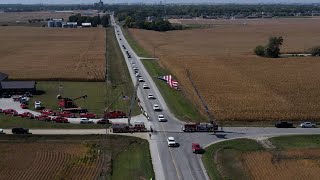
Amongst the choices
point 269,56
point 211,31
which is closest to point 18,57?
point 269,56

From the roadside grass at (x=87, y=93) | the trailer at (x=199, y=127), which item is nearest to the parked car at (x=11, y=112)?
the roadside grass at (x=87, y=93)

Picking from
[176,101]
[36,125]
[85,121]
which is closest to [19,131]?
[36,125]

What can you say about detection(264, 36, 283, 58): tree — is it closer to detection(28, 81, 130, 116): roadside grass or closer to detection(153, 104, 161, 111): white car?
detection(28, 81, 130, 116): roadside grass

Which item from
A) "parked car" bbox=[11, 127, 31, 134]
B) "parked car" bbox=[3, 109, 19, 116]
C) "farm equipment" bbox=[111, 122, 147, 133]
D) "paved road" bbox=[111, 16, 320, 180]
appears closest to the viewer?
"paved road" bbox=[111, 16, 320, 180]

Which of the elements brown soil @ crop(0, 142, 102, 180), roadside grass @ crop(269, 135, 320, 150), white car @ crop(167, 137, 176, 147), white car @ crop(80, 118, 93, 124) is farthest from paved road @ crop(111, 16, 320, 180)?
white car @ crop(80, 118, 93, 124)

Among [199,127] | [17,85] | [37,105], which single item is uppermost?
[17,85]

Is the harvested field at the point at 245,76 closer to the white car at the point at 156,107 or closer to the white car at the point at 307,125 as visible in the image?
the white car at the point at 307,125

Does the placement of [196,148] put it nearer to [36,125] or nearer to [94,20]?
[36,125]
